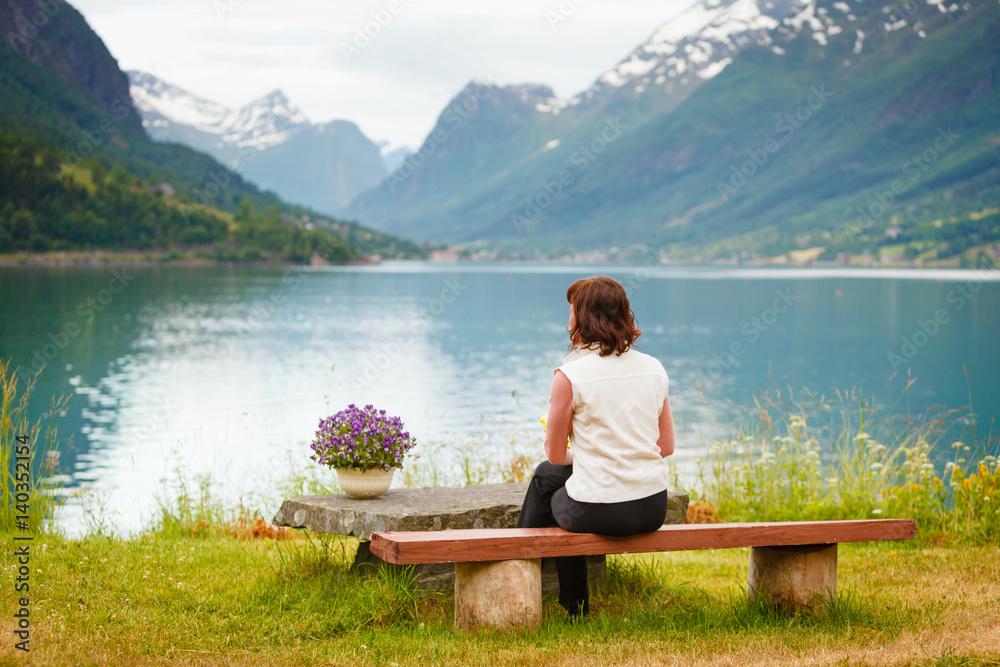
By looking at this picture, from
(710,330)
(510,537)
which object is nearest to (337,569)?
(510,537)

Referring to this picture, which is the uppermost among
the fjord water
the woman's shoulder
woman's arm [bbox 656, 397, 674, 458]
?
the woman's shoulder

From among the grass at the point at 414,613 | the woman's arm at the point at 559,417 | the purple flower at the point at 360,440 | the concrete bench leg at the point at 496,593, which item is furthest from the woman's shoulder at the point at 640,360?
the purple flower at the point at 360,440

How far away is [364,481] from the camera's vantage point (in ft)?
19.6

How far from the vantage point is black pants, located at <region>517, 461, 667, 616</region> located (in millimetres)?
4953

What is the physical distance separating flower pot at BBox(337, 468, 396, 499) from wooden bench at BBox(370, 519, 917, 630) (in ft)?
2.94

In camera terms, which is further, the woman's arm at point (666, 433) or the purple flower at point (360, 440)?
the purple flower at point (360, 440)

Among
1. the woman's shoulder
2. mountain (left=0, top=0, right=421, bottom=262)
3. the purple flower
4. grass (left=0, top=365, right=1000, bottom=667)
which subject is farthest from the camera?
mountain (left=0, top=0, right=421, bottom=262)

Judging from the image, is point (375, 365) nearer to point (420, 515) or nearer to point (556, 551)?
point (420, 515)

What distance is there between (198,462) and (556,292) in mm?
79852

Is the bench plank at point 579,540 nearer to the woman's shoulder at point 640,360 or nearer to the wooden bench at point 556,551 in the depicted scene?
the wooden bench at point 556,551

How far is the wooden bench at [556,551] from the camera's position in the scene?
15.9 ft

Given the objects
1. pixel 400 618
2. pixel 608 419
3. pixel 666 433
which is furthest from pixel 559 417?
pixel 400 618

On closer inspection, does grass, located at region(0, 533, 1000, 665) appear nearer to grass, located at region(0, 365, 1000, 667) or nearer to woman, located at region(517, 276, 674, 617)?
grass, located at region(0, 365, 1000, 667)

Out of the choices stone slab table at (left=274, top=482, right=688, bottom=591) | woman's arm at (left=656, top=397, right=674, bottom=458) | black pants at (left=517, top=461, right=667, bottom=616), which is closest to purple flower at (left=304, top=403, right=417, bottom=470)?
stone slab table at (left=274, top=482, right=688, bottom=591)
